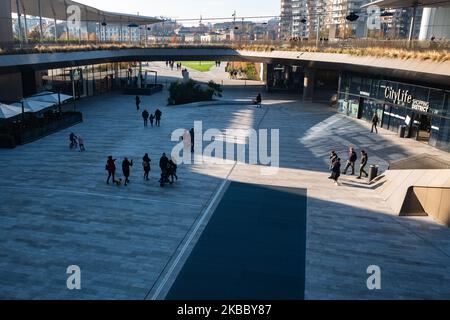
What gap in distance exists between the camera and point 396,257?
11.8 m

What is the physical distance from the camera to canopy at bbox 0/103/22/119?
72.8 ft

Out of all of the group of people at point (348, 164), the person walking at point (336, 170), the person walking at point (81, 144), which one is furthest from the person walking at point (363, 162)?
the person walking at point (81, 144)

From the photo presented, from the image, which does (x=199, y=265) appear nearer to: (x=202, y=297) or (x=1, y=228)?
(x=202, y=297)

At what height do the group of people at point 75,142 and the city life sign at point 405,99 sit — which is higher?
the city life sign at point 405,99

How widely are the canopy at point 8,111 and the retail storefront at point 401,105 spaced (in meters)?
23.8

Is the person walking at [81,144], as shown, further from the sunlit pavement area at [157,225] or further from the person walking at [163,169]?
the person walking at [163,169]

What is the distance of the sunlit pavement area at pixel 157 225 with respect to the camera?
1033 cm

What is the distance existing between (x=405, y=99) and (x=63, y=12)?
36814 mm

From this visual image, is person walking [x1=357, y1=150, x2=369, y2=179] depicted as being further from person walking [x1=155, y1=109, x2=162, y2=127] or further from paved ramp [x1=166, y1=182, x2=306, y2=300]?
person walking [x1=155, y1=109, x2=162, y2=127]

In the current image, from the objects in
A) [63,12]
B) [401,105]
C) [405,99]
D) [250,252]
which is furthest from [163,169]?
[63,12]

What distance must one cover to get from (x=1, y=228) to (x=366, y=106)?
1049 inches

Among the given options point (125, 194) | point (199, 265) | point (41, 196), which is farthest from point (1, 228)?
point (199, 265)

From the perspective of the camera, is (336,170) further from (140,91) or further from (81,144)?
(140,91)

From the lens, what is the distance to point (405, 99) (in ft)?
85.8
